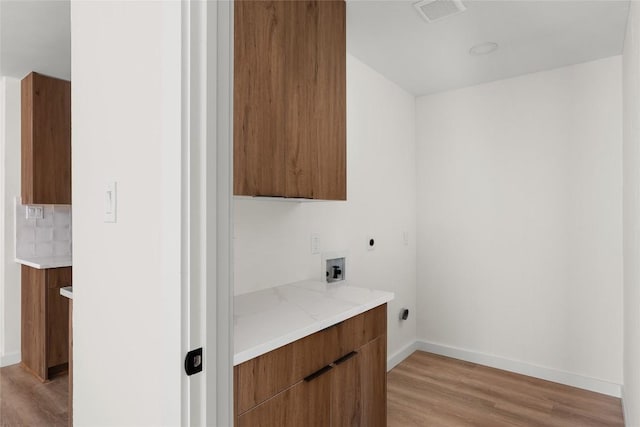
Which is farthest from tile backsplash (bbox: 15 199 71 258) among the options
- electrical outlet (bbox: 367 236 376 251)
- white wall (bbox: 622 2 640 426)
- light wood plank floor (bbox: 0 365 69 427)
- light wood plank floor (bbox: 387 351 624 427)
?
white wall (bbox: 622 2 640 426)

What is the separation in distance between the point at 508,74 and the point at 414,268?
177 cm

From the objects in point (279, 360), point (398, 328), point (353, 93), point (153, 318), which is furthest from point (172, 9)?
point (398, 328)

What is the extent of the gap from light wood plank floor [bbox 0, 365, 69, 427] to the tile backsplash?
0.98 metres

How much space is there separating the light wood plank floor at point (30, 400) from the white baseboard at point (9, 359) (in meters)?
0.07

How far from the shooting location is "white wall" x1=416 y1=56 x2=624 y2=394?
2.64 m

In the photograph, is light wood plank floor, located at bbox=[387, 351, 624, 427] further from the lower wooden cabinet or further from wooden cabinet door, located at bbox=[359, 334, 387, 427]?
the lower wooden cabinet

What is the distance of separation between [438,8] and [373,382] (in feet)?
6.22

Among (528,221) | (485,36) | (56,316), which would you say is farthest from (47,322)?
(528,221)

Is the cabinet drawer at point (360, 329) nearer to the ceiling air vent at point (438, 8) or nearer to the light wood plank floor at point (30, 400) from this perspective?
the ceiling air vent at point (438, 8)

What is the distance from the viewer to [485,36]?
2.31m

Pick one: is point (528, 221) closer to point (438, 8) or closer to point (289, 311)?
point (438, 8)

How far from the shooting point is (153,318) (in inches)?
36.7

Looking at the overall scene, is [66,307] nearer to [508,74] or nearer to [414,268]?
[414,268]

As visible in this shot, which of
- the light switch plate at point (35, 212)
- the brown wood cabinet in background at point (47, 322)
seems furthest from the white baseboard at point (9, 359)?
the light switch plate at point (35, 212)
